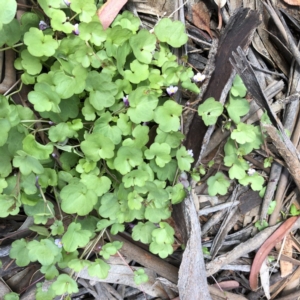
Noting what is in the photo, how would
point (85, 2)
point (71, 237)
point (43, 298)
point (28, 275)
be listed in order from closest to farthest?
point (85, 2), point (71, 237), point (43, 298), point (28, 275)

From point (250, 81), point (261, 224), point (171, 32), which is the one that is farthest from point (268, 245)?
point (171, 32)

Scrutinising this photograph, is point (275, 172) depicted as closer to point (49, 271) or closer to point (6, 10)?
point (49, 271)

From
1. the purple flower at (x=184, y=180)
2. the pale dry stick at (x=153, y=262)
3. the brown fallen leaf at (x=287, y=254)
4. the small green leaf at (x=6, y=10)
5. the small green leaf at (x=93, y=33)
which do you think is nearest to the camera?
the small green leaf at (x=6, y=10)

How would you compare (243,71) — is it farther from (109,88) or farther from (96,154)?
(96,154)

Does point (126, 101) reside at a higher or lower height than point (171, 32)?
lower

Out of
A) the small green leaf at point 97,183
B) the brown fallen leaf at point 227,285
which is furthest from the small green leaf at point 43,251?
the brown fallen leaf at point 227,285

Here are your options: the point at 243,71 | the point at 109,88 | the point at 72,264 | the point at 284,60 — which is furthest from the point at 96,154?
the point at 284,60

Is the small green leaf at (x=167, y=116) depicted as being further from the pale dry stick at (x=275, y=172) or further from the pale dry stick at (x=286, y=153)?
the pale dry stick at (x=275, y=172)
